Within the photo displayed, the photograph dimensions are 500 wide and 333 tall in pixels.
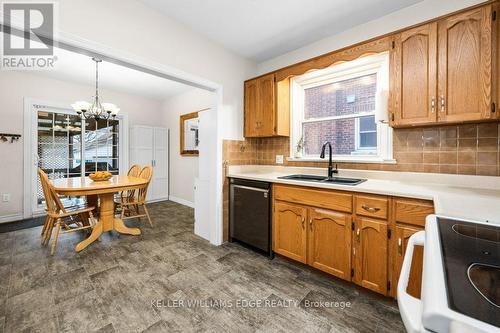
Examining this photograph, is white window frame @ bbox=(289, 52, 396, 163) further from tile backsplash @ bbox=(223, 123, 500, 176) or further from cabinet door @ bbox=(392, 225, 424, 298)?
cabinet door @ bbox=(392, 225, 424, 298)

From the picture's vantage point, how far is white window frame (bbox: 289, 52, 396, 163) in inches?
84.5

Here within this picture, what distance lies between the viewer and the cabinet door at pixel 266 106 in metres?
2.74

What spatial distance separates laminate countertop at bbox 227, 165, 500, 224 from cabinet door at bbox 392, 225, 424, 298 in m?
0.27

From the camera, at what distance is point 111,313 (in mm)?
1572

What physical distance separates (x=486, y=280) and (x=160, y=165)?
17.9 feet

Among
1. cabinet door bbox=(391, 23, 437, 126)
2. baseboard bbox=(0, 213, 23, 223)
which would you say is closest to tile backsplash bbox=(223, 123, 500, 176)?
cabinet door bbox=(391, 23, 437, 126)

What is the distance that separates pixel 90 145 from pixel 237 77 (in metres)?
3.67

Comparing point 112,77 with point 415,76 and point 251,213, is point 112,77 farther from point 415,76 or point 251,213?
point 415,76

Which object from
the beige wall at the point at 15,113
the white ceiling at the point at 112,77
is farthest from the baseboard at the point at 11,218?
the white ceiling at the point at 112,77

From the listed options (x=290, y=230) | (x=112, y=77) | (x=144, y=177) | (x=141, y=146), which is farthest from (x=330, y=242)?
(x=141, y=146)

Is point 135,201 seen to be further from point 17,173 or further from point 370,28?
point 370,28

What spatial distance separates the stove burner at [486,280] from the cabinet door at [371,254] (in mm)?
1205

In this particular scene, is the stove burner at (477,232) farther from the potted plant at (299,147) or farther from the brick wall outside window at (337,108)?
the potted plant at (299,147)

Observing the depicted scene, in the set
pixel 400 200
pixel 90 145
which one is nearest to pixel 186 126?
pixel 90 145
